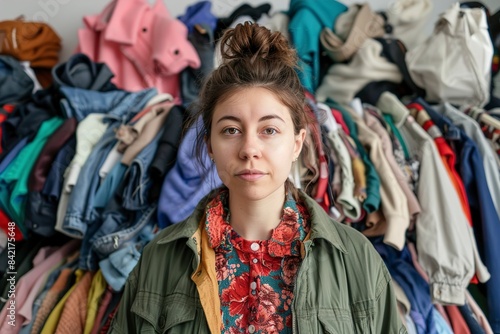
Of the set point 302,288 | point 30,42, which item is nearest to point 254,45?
point 302,288

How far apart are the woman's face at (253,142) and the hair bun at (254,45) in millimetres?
76

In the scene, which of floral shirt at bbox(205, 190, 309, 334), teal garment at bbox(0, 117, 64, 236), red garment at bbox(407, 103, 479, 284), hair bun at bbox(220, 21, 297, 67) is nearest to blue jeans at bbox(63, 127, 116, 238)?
teal garment at bbox(0, 117, 64, 236)

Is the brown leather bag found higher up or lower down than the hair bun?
lower down

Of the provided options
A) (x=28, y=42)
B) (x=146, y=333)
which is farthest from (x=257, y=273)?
(x=28, y=42)

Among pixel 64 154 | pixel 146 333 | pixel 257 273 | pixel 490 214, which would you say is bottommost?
pixel 490 214

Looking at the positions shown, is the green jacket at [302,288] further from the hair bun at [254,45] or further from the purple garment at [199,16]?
the purple garment at [199,16]

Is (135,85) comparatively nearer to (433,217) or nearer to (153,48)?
(153,48)

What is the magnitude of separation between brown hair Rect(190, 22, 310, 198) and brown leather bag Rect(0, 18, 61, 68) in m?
1.43

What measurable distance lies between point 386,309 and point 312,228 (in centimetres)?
21

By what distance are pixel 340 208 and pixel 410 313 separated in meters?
0.37

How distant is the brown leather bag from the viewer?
2010 millimetres

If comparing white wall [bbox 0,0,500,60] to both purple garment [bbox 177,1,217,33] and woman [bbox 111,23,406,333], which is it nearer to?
purple garment [bbox 177,1,217,33]

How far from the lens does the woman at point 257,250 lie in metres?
0.85

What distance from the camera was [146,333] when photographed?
2.95 ft
